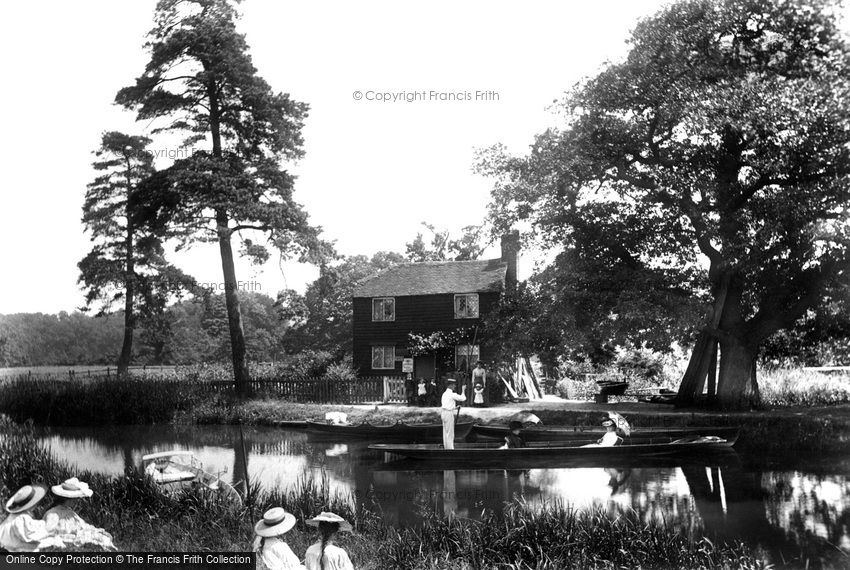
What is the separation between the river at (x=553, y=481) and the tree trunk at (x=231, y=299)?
0.89 metres

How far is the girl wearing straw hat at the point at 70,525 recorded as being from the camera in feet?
16.5

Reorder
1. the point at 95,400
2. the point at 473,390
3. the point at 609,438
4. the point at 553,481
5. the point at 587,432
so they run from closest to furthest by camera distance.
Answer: the point at 473,390 → the point at 95,400 → the point at 553,481 → the point at 609,438 → the point at 587,432

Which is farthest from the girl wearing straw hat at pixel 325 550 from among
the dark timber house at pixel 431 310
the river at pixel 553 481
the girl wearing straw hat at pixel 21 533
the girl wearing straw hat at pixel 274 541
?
the dark timber house at pixel 431 310

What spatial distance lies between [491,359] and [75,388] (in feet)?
13.5

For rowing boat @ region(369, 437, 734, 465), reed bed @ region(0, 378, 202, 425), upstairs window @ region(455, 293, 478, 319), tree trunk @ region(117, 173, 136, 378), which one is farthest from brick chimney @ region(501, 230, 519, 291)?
tree trunk @ region(117, 173, 136, 378)

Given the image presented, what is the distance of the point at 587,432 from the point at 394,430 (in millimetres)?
2102

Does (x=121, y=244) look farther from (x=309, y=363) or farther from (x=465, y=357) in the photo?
(x=465, y=357)

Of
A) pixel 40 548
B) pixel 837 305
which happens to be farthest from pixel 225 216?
pixel 837 305

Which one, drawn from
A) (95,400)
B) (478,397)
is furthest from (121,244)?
(478,397)

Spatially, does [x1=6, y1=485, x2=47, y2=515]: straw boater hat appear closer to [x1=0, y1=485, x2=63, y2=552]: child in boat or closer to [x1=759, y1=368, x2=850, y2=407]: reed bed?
[x1=0, y1=485, x2=63, y2=552]: child in boat

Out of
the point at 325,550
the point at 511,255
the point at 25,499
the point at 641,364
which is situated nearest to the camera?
the point at 325,550

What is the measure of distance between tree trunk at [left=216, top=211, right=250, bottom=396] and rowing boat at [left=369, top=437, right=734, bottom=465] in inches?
91.0

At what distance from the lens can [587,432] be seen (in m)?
7.54

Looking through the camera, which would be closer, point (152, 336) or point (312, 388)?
point (152, 336)
